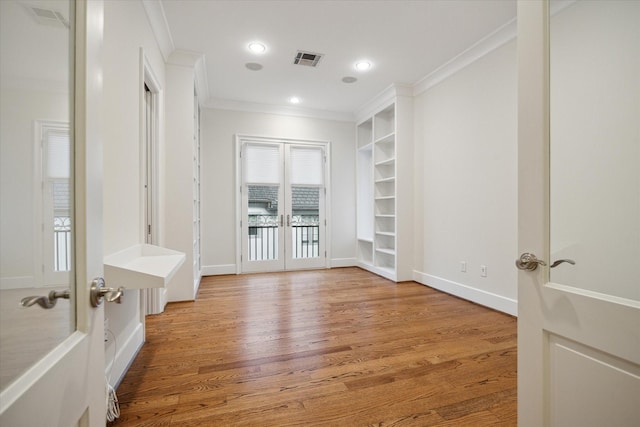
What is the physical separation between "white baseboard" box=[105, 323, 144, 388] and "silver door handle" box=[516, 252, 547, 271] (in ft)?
6.76

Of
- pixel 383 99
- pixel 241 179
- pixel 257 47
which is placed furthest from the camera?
pixel 241 179

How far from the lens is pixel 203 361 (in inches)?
76.4

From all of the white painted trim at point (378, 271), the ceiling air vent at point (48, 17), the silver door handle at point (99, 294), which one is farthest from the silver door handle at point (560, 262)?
the white painted trim at point (378, 271)

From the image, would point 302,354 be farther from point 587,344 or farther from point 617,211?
point 617,211

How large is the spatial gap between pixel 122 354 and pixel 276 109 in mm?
4120

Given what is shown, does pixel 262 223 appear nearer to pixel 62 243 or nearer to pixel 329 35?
pixel 329 35

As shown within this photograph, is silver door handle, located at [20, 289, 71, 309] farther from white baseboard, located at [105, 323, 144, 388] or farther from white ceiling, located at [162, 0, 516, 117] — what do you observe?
white ceiling, located at [162, 0, 516, 117]

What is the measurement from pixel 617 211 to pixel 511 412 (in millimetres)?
1215

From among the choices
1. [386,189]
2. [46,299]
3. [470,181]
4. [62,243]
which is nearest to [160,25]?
[62,243]

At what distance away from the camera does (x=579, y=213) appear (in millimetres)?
882

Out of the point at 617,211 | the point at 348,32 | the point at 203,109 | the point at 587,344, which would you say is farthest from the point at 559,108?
the point at 203,109

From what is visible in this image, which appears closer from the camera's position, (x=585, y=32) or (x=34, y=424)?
(x=34, y=424)

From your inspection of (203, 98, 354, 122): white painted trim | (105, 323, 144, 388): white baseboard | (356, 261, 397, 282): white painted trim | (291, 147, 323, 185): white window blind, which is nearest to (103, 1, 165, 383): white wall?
(105, 323, 144, 388): white baseboard

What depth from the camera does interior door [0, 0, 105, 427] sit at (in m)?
0.52
